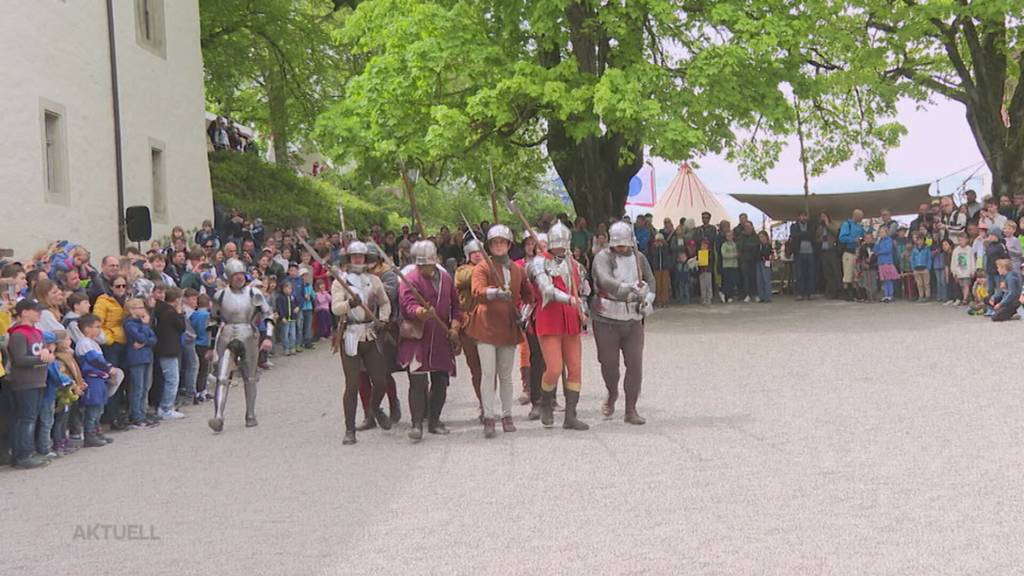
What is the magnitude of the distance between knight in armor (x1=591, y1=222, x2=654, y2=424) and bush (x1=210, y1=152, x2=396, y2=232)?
Answer: 69.3 feet

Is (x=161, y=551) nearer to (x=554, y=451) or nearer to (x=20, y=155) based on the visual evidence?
(x=554, y=451)

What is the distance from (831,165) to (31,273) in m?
26.4

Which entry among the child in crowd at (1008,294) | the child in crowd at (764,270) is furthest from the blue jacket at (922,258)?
the child in crowd at (1008,294)

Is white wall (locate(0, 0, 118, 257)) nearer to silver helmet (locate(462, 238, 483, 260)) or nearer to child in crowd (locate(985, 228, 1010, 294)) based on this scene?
silver helmet (locate(462, 238, 483, 260))

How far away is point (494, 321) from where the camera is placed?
11633mm

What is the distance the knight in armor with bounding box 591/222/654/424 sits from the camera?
39.2 ft

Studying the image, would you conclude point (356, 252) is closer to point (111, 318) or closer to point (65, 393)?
point (65, 393)

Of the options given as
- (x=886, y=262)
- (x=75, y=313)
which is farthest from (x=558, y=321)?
(x=886, y=262)

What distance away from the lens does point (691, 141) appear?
22.4m

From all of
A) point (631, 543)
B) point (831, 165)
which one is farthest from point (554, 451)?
point (831, 165)

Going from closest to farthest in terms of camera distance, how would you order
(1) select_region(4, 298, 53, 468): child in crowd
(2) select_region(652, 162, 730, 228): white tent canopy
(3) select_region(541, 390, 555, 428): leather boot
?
(1) select_region(4, 298, 53, 468): child in crowd, (3) select_region(541, 390, 555, 428): leather boot, (2) select_region(652, 162, 730, 228): white tent canopy

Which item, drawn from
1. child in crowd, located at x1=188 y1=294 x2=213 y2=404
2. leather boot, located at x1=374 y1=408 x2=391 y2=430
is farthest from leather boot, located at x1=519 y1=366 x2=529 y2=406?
child in crowd, located at x1=188 y1=294 x2=213 y2=404

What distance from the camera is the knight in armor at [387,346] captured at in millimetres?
12297

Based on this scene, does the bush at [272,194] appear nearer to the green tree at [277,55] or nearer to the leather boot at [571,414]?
the green tree at [277,55]
